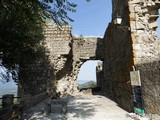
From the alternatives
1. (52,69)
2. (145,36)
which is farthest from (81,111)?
(52,69)

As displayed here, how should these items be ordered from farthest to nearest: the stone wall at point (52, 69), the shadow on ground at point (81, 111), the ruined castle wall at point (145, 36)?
1. the stone wall at point (52, 69)
2. the shadow on ground at point (81, 111)
3. the ruined castle wall at point (145, 36)

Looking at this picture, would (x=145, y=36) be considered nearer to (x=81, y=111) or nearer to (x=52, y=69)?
(x=81, y=111)

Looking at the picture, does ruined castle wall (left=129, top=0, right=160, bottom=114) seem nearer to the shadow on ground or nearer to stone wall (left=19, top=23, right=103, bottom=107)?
the shadow on ground

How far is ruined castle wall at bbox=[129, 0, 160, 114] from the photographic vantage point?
535 centimetres

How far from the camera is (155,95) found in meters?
4.90

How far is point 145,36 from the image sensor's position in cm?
634

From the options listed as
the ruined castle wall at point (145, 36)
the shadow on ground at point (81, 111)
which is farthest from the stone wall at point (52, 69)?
the ruined castle wall at point (145, 36)

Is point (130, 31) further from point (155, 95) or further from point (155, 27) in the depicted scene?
point (155, 95)

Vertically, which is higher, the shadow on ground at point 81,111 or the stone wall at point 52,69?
the stone wall at point 52,69

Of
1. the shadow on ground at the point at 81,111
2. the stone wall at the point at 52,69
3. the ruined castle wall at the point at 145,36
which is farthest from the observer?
the stone wall at the point at 52,69

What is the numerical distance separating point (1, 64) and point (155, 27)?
23.6 ft

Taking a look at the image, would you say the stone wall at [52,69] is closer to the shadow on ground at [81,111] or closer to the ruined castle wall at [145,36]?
the shadow on ground at [81,111]

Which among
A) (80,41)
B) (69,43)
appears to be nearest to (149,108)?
(69,43)

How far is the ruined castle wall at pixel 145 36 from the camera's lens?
5348mm
